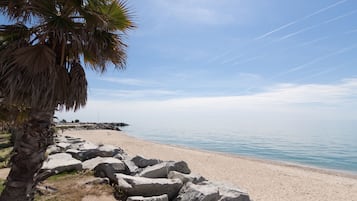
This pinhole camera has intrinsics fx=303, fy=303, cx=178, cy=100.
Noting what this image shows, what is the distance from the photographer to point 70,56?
623cm

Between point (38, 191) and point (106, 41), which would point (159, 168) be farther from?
point (106, 41)

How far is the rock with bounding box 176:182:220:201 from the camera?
7320mm

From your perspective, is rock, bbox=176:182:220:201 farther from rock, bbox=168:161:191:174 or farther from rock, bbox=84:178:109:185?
rock, bbox=84:178:109:185

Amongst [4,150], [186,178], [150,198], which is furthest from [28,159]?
[4,150]

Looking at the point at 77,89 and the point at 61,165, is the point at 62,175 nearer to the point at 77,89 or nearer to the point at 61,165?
the point at 61,165

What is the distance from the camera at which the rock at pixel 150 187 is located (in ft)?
26.5

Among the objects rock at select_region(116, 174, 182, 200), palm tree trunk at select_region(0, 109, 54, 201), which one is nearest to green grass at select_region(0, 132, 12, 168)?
rock at select_region(116, 174, 182, 200)

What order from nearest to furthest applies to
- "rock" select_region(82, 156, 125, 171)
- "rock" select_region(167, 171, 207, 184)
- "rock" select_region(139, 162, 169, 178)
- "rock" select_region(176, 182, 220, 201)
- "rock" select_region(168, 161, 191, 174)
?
1. "rock" select_region(176, 182, 220, 201)
2. "rock" select_region(167, 171, 207, 184)
3. "rock" select_region(139, 162, 169, 178)
4. "rock" select_region(82, 156, 125, 171)
5. "rock" select_region(168, 161, 191, 174)

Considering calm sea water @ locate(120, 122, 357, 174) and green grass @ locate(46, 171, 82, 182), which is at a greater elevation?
calm sea water @ locate(120, 122, 357, 174)

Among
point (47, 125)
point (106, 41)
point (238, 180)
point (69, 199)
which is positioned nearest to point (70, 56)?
point (106, 41)

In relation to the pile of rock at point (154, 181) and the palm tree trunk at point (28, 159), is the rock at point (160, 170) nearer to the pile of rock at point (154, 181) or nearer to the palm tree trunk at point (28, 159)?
the pile of rock at point (154, 181)

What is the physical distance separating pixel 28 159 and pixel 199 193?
400cm

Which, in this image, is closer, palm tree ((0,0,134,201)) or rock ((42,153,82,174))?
palm tree ((0,0,134,201))

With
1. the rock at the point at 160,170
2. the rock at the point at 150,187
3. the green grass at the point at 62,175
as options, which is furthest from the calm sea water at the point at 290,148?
the green grass at the point at 62,175
